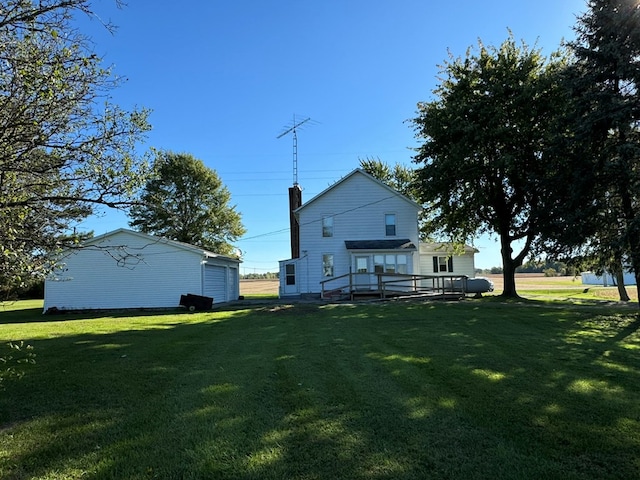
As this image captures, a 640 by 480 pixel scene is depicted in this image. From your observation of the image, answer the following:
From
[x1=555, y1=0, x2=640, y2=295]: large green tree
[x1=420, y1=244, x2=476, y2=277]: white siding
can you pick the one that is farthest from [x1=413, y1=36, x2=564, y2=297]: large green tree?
[x1=420, y1=244, x2=476, y2=277]: white siding

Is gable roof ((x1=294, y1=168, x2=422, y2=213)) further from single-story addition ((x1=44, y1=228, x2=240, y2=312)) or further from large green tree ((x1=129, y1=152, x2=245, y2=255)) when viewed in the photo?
large green tree ((x1=129, y1=152, x2=245, y2=255))

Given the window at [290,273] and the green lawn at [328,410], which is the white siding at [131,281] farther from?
the green lawn at [328,410]

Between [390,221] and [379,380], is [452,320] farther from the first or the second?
[390,221]

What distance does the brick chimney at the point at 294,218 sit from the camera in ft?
102

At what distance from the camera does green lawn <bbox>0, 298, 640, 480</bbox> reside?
3.36 metres

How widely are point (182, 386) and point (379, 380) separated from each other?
8.45ft

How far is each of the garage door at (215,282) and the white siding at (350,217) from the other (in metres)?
4.80

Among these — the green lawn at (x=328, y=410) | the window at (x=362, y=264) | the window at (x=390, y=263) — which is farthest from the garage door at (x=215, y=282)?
the green lawn at (x=328, y=410)

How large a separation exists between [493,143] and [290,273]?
13.9 metres

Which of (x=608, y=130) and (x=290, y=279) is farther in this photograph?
(x=290, y=279)

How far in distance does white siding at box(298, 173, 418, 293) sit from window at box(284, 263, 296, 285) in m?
0.53

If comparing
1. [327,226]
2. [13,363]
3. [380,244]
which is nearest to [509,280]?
[380,244]

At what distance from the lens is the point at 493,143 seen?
846 inches

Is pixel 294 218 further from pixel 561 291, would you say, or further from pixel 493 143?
pixel 561 291
